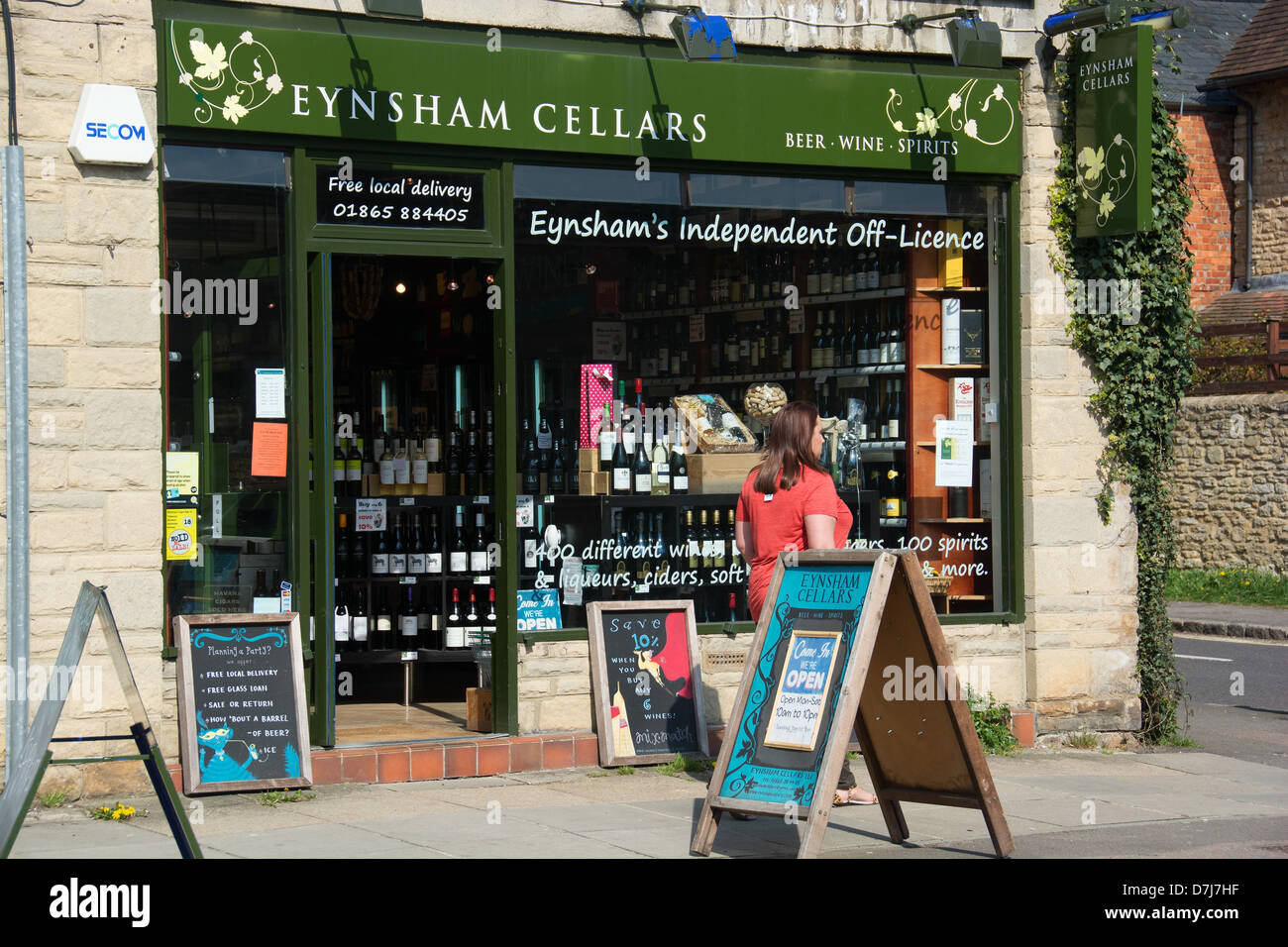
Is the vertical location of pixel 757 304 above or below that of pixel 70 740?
above

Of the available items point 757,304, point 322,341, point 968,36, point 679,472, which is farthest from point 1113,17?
point 322,341

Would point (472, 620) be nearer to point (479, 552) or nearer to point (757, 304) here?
point (479, 552)

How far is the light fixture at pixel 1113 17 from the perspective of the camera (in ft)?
32.0

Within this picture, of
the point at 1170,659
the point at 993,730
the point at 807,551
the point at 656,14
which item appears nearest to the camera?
the point at 807,551

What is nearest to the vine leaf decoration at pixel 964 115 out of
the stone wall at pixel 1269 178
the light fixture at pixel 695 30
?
the light fixture at pixel 695 30

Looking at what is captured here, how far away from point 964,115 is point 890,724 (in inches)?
184

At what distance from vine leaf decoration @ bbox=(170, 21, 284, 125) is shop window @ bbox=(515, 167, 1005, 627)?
161 cm

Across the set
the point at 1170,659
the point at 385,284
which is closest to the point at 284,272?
the point at 385,284

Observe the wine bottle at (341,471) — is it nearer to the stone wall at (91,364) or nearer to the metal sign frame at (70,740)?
the stone wall at (91,364)

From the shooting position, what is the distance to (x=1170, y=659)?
1060cm

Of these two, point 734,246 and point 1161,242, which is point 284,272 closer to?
point 734,246

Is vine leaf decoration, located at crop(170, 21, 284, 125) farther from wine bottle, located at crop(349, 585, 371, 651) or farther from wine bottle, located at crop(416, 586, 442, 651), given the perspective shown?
wine bottle, located at crop(416, 586, 442, 651)

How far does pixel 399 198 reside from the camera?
8.86 meters

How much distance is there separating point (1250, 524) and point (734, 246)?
1621 centimetres
